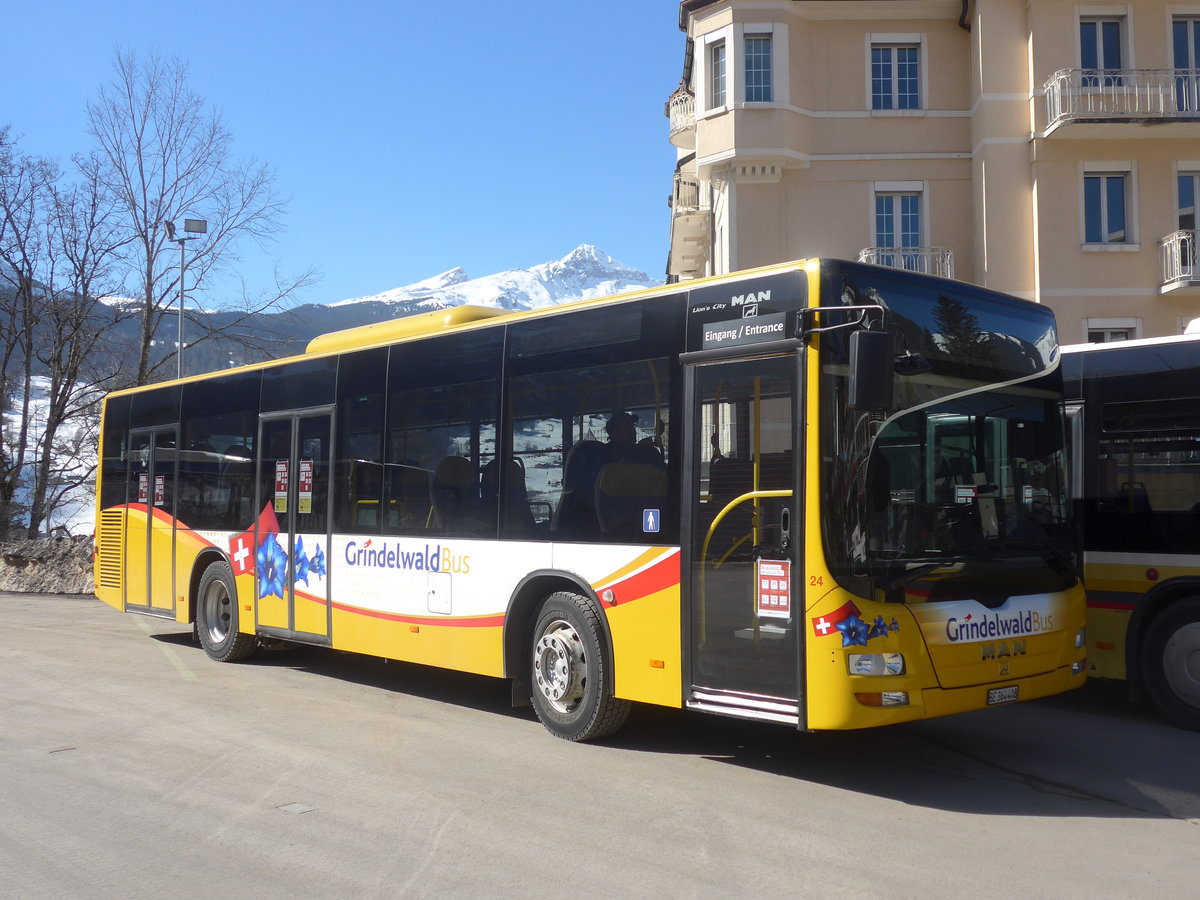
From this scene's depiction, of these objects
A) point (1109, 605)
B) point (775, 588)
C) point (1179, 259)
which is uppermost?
point (1179, 259)

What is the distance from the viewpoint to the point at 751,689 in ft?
22.7

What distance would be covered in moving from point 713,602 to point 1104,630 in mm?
4090

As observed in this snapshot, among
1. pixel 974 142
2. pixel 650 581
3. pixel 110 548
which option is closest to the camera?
pixel 650 581

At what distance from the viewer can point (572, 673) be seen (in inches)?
323

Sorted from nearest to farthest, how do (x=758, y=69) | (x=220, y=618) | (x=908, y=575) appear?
(x=908, y=575) → (x=220, y=618) → (x=758, y=69)

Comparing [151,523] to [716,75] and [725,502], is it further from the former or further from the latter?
[716,75]

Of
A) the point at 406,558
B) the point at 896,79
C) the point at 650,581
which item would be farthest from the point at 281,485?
the point at 896,79

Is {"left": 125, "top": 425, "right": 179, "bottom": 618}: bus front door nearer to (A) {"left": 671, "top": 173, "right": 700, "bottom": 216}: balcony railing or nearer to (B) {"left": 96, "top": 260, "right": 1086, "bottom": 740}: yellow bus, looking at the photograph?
(B) {"left": 96, "top": 260, "right": 1086, "bottom": 740}: yellow bus

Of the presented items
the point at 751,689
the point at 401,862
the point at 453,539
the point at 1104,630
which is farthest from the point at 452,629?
the point at 1104,630

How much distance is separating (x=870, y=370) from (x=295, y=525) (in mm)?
6719

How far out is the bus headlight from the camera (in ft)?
21.2

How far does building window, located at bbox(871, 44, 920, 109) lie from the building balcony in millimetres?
6198

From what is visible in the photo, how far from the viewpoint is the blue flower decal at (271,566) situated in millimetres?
11539

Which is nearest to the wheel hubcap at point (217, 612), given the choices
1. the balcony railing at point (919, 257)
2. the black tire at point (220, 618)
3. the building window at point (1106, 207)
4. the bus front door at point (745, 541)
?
the black tire at point (220, 618)
